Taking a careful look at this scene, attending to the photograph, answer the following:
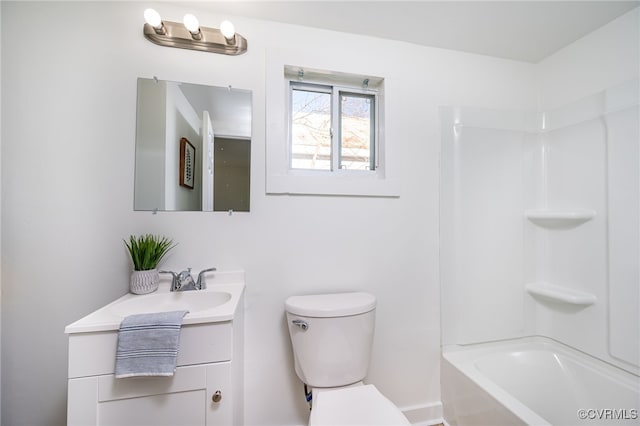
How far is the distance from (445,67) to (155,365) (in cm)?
206

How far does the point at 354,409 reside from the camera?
1054 mm

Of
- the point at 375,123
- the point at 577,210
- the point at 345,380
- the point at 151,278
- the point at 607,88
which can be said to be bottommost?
the point at 345,380

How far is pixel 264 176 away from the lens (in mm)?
1431

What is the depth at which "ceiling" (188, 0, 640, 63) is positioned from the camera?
4.38ft

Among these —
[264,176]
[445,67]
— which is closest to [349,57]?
[445,67]

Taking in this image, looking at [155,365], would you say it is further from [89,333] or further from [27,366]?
[27,366]

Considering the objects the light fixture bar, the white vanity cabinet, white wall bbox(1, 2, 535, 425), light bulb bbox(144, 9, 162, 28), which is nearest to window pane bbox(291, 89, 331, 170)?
white wall bbox(1, 2, 535, 425)

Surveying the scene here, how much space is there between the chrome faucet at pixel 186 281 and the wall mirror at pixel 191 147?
308 millimetres

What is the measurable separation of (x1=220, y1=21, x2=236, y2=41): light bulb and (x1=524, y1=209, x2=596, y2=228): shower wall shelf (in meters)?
2.00

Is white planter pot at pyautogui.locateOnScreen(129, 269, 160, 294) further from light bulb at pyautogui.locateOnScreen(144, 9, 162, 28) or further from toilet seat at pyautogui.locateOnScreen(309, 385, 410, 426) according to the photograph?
light bulb at pyautogui.locateOnScreen(144, 9, 162, 28)

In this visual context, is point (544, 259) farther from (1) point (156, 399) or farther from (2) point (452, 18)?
(1) point (156, 399)

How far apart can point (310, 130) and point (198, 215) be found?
0.78 metres

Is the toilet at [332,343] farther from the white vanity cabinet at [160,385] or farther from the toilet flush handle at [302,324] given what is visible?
the white vanity cabinet at [160,385]

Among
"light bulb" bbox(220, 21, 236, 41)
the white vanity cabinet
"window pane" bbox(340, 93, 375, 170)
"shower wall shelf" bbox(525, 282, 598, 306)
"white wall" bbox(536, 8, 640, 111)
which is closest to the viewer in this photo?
the white vanity cabinet
